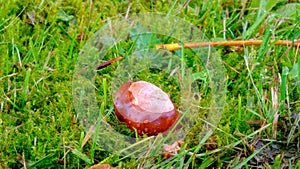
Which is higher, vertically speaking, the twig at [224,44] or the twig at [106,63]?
the twig at [224,44]

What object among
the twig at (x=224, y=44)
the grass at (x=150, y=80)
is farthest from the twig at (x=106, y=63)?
the twig at (x=224, y=44)

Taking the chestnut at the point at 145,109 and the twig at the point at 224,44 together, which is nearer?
the chestnut at the point at 145,109

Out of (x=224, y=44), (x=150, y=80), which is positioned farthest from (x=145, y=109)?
(x=224, y=44)

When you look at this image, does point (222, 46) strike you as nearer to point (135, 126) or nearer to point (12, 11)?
point (135, 126)

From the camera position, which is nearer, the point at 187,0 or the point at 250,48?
the point at 250,48

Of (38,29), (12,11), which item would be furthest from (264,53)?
(12,11)

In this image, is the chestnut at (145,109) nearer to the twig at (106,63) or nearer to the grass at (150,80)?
the grass at (150,80)

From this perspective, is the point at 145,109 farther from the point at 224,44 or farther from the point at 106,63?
the point at 224,44
